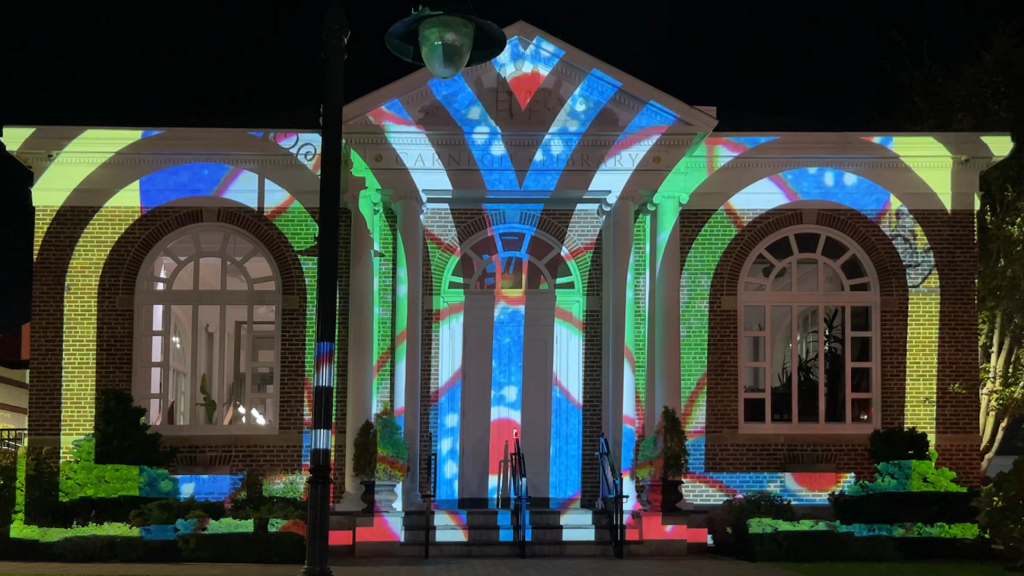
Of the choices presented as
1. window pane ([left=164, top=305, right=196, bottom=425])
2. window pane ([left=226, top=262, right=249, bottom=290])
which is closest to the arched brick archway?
window pane ([left=226, top=262, right=249, bottom=290])

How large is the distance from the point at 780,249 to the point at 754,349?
1458 mm

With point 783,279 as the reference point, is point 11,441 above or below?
below

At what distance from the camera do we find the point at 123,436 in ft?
46.4

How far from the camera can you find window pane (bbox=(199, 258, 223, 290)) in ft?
50.5

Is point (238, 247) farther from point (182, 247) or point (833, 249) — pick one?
point (833, 249)

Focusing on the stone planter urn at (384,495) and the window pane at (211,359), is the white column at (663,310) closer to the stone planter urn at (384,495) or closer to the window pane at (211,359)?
the stone planter urn at (384,495)

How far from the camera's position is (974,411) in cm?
1505

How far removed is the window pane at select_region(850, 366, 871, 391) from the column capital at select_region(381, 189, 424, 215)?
21.1 feet

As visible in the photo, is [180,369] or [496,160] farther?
[180,369]

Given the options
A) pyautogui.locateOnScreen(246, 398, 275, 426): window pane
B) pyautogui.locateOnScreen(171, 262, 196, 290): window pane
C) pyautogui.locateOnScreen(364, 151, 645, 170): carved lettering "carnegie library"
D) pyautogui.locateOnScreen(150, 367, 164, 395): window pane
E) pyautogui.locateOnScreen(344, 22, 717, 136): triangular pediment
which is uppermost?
pyautogui.locateOnScreen(344, 22, 717, 136): triangular pediment

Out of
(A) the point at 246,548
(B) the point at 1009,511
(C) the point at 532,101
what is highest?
(C) the point at 532,101

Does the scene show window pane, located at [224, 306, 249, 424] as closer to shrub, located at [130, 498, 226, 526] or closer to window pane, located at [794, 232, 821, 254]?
shrub, located at [130, 498, 226, 526]

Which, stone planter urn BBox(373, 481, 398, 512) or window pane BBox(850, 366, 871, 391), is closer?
stone planter urn BBox(373, 481, 398, 512)

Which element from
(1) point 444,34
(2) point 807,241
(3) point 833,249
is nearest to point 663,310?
(2) point 807,241
